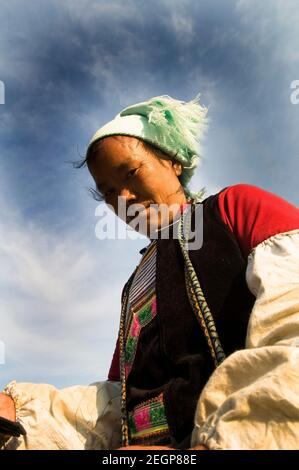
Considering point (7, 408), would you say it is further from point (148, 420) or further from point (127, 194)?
point (127, 194)

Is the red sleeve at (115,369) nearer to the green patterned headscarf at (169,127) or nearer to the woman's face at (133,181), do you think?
the woman's face at (133,181)

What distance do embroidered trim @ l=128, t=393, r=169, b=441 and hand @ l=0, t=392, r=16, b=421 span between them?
0.59m

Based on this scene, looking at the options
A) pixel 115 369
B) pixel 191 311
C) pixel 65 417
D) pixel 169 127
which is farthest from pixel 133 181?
pixel 65 417

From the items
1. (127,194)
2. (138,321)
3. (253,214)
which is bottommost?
(138,321)

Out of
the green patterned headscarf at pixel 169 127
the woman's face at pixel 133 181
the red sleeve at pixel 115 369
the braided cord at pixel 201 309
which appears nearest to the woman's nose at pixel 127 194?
the woman's face at pixel 133 181

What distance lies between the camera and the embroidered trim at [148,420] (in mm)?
1582

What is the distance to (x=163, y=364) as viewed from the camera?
1657 millimetres

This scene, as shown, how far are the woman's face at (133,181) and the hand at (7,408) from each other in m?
1.12

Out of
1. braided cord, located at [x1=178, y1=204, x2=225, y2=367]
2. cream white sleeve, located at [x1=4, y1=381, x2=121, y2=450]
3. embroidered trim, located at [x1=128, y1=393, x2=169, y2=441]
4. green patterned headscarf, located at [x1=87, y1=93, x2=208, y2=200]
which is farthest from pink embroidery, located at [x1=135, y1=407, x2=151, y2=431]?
green patterned headscarf, located at [x1=87, y1=93, x2=208, y2=200]

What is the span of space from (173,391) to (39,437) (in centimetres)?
83

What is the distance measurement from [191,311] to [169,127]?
1.46 metres

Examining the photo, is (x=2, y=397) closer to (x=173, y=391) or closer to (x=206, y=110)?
(x=173, y=391)

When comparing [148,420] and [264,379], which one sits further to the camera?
[148,420]

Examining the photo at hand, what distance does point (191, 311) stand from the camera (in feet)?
5.23
